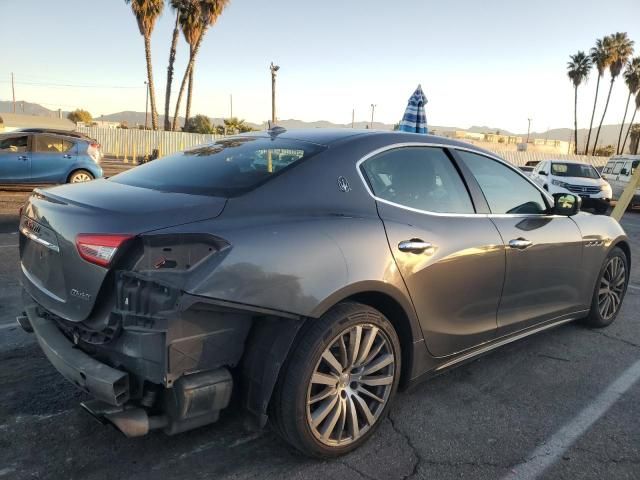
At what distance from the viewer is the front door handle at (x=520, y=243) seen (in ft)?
11.2

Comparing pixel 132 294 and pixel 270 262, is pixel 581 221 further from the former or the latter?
pixel 132 294

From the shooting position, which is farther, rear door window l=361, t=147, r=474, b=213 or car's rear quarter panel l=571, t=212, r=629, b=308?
car's rear quarter panel l=571, t=212, r=629, b=308

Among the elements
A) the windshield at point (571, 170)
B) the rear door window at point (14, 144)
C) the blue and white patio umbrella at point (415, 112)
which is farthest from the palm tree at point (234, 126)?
the blue and white patio umbrella at point (415, 112)

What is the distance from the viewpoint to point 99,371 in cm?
221

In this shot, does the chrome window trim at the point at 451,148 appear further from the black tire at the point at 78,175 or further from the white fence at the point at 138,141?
the white fence at the point at 138,141

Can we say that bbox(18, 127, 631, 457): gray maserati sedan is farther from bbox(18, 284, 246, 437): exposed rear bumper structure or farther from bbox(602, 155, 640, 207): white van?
bbox(602, 155, 640, 207): white van

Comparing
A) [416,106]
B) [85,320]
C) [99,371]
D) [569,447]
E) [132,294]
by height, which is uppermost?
[416,106]

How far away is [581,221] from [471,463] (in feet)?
7.97

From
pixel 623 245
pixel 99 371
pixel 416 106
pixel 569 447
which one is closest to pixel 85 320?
pixel 99 371

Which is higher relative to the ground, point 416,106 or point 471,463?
point 416,106

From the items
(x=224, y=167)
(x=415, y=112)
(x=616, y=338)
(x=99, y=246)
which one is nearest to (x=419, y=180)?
(x=224, y=167)

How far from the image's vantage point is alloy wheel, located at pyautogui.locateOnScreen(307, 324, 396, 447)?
2512mm

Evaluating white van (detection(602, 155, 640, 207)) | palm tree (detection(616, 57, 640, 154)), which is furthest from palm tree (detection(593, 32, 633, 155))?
white van (detection(602, 155, 640, 207))

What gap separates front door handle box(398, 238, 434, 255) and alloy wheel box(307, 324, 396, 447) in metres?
0.44
